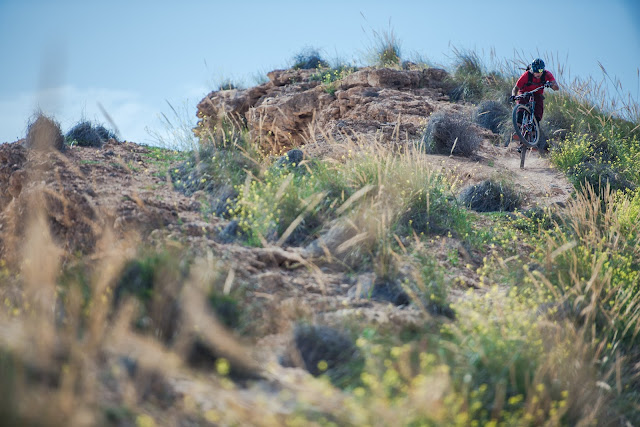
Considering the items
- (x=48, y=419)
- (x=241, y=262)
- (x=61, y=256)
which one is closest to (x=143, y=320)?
(x=48, y=419)

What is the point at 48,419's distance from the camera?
6.87ft

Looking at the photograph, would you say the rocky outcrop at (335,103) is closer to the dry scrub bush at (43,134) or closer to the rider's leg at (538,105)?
the rider's leg at (538,105)

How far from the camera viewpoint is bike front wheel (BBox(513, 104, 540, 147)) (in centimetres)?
1101

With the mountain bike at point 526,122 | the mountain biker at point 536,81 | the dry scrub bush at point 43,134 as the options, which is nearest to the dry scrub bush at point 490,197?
the mountain bike at point 526,122

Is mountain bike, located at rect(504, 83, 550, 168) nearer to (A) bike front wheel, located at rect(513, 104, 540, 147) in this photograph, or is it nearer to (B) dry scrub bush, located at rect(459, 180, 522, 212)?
(A) bike front wheel, located at rect(513, 104, 540, 147)

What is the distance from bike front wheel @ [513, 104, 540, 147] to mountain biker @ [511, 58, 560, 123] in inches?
5.5

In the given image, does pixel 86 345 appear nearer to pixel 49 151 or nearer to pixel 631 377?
pixel 631 377

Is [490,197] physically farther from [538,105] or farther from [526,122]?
[538,105]

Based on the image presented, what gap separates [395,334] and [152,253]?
1877 millimetres

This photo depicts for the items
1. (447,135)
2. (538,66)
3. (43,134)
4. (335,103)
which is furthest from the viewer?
(335,103)

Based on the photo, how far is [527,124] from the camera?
11.1 m

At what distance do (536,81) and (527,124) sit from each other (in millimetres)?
877

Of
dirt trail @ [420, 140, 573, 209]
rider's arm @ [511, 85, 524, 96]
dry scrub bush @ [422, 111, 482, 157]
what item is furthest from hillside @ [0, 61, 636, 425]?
rider's arm @ [511, 85, 524, 96]

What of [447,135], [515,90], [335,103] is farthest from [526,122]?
[335,103]
